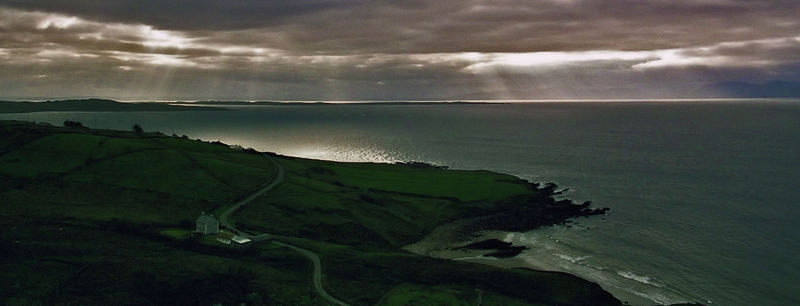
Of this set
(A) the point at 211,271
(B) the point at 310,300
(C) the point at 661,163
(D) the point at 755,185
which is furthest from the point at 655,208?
(A) the point at 211,271

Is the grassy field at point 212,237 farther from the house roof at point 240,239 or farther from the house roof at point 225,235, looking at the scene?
the house roof at point 225,235

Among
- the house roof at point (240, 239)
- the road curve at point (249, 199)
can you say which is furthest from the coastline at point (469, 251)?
the road curve at point (249, 199)

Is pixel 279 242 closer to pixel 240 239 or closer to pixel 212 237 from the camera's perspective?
pixel 240 239

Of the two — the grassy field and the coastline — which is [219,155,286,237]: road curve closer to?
the grassy field

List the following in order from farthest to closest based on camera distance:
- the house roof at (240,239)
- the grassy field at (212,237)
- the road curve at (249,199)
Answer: the road curve at (249,199), the house roof at (240,239), the grassy field at (212,237)

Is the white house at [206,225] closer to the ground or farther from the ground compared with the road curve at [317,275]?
farther from the ground

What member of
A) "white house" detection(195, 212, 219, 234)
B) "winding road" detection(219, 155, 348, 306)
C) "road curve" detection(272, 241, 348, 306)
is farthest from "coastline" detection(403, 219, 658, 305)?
"white house" detection(195, 212, 219, 234)

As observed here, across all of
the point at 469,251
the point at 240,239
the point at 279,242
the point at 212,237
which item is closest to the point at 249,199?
the point at 212,237
